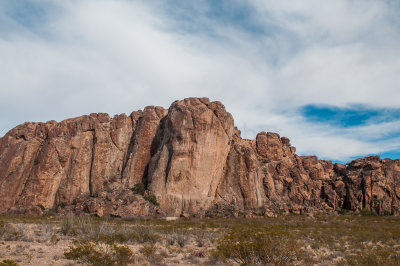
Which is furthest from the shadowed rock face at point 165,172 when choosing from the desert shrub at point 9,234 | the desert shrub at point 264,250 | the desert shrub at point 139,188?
the desert shrub at point 264,250

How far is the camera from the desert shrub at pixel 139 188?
1810 inches

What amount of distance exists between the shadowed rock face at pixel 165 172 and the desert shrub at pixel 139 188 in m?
0.99

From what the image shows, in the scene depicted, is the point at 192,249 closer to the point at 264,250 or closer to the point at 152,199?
the point at 264,250

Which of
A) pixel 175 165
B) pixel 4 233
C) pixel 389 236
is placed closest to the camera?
pixel 4 233

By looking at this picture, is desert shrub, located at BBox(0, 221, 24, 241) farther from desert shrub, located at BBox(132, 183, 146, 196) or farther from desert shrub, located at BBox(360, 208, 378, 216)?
desert shrub, located at BBox(360, 208, 378, 216)

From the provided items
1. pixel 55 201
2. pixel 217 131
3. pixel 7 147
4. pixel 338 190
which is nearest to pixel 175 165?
pixel 217 131

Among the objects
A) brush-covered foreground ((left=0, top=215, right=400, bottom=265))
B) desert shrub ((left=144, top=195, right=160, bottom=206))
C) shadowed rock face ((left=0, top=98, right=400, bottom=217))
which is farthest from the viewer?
shadowed rock face ((left=0, top=98, right=400, bottom=217))

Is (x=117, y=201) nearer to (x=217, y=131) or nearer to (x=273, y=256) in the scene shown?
(x=217, y=131)

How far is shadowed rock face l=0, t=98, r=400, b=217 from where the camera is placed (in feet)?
144

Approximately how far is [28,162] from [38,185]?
4.87 meters

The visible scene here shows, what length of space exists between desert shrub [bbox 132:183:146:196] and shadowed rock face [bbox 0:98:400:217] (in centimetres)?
99

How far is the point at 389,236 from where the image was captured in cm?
2558

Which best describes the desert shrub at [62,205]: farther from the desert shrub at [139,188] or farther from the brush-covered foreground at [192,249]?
the brush-covered foreground at [192,249]

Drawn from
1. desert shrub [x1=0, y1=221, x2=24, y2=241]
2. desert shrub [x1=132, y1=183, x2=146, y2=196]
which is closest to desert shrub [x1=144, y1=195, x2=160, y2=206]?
desert shrub [x1=132, y1=183, x2=146, y2=196]
